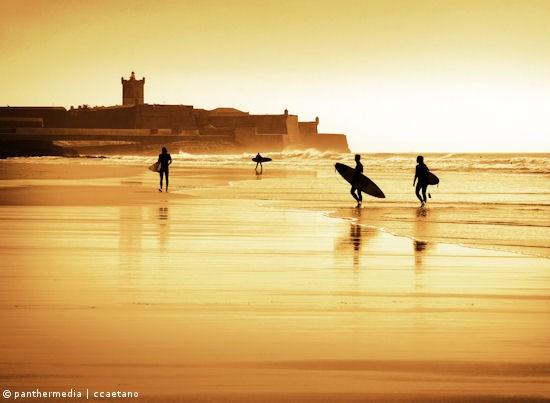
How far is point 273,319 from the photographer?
249 inches

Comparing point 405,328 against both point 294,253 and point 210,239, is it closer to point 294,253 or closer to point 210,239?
point 294,253

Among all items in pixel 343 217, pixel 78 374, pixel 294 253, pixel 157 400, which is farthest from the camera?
pixel 343 217

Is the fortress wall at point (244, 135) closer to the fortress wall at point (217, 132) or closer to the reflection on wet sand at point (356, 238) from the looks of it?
the fortress wall at point (217, 132)

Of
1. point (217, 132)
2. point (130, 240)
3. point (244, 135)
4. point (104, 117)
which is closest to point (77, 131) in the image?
point (104, 117)

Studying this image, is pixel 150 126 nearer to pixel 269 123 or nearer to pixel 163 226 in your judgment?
pixel 269 123

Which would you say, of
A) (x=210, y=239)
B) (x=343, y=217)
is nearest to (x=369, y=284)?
(x=210, y=239)

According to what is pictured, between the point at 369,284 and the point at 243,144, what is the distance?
146m

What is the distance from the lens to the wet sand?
458 centimetres

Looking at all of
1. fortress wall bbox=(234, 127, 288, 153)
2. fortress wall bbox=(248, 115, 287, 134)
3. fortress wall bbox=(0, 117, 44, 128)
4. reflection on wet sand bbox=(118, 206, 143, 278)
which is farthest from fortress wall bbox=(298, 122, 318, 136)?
reflection on wet sand bbox=(118, 206, 143, 278)

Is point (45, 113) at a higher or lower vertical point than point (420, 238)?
higher

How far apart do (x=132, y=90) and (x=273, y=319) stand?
162763 millimetres

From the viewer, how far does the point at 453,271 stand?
9273 mm

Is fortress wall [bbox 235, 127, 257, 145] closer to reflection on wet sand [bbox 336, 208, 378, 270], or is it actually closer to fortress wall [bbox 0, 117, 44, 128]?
fortress wall [bbox 0, 117, 44, 128]

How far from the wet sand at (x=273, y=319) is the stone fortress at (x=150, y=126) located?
431ft
